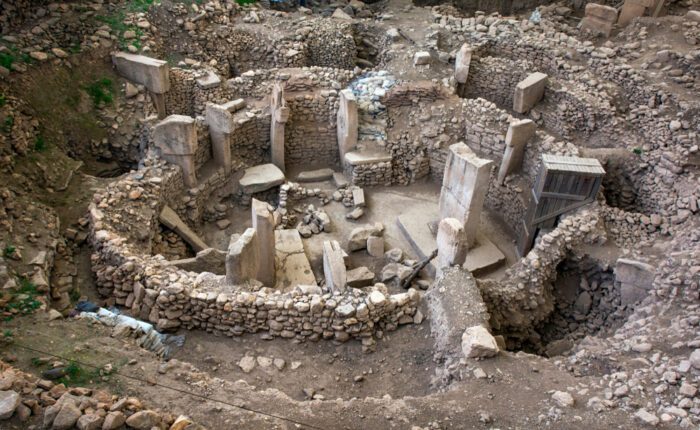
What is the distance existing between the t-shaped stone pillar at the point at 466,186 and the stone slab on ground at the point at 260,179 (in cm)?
357

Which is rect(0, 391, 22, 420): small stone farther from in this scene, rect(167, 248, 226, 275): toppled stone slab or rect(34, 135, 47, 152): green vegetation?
rect(34, 135, 47, 152): green vegetation

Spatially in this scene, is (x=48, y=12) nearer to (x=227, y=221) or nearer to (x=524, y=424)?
(x=227, y=221)

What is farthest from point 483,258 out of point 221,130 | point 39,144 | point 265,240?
point 39,144

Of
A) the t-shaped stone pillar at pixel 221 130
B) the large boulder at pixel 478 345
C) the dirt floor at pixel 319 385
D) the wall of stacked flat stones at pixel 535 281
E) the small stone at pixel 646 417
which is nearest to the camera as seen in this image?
the small stone at pixel 646 417

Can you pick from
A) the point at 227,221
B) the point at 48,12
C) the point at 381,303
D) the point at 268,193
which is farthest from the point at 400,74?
the point at 48,12

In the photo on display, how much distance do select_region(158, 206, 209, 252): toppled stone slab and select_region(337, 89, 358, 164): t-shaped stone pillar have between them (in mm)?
3794

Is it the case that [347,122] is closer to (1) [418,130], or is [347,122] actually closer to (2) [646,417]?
(1) [418,130]

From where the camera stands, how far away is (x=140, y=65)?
36.9 ft

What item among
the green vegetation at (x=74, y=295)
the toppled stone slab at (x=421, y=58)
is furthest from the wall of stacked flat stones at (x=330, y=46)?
the green vegetation at (x=74, y=295)

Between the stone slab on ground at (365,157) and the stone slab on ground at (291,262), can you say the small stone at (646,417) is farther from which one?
the stone slab on ground at (365,157)

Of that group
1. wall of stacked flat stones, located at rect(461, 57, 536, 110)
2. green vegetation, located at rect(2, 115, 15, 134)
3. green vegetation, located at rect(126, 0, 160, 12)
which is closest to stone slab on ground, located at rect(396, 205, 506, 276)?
wall of stacked flat stones, located at rect(461, 57, 536, 110)

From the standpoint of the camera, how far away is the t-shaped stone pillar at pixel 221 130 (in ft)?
33.9

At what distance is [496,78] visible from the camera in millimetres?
13242

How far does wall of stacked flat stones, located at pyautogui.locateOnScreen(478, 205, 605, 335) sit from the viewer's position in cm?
805
